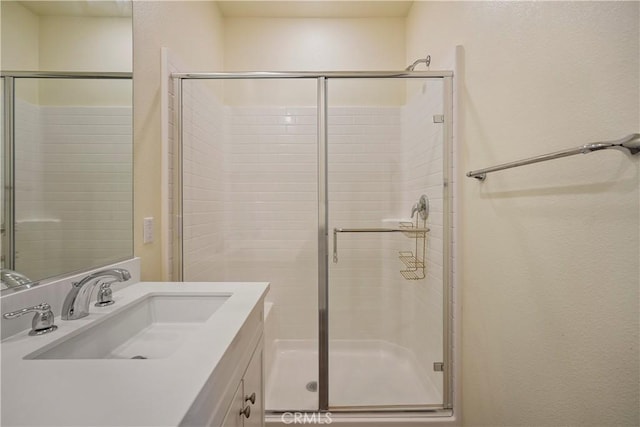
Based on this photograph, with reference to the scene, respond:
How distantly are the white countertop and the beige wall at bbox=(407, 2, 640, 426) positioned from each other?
95 cm

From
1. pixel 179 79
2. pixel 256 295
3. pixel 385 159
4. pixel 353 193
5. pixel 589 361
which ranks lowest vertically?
pixel 589 361

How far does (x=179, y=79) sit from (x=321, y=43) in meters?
1.38

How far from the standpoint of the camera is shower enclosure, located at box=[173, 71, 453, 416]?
161 cm

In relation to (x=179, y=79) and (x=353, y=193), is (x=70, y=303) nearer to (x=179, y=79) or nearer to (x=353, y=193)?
(x=179, y=79)

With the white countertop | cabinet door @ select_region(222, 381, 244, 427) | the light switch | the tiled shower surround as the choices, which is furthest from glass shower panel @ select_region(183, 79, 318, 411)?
the white countertop

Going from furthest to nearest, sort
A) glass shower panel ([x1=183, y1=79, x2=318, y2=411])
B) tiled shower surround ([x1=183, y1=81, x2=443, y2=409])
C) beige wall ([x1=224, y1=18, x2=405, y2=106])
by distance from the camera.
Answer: beige wall ([x1=224, y1=18, x2=405, y2=106])
glass shower panel ([x1=183, y1=79, x2=318, y2=411])
tiled shower surround ([x1=183, y1=81, x2=443, y2=409])

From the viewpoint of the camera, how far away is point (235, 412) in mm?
767

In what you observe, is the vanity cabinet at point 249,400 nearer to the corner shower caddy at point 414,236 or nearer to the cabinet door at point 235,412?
the cabinet door at point 235,412

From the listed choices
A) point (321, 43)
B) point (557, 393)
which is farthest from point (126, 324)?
point (321, 43)

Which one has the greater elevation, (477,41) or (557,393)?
(477,41)

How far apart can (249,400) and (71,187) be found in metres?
0.89

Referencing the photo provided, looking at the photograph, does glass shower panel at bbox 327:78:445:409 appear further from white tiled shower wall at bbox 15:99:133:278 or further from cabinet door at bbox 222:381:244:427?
white tiled shower wall at bbox 15:99:133:278

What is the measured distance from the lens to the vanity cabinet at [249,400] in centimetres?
75

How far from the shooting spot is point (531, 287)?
3.21 feet
